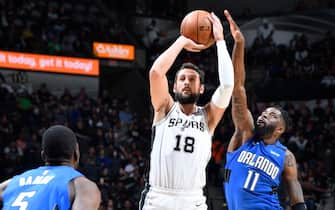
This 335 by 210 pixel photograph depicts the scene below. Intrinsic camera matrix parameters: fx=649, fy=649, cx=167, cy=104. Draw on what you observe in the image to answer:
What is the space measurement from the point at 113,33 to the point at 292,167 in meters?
14.3

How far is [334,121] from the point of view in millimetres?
16422

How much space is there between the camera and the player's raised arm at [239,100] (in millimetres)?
5812

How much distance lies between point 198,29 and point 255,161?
5.04 feet

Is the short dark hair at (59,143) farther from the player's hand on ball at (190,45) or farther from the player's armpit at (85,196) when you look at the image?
the player's hand on ball at (190,45)

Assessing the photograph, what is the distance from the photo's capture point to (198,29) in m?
5.16

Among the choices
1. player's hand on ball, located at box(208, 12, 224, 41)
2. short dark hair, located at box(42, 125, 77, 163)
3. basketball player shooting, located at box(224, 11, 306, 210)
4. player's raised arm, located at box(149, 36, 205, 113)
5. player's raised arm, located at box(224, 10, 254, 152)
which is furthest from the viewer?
basketball player shooting, located at box(224, 11, 306, 210)

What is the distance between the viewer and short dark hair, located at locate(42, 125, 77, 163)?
12.3 ft

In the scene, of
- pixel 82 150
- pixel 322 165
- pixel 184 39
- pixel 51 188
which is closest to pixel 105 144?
pixel 82 150

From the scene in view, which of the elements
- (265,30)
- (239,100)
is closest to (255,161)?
(239,100)

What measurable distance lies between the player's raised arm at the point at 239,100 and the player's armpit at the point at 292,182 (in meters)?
0.45

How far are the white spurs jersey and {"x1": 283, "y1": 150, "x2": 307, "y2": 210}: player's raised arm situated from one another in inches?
52.4

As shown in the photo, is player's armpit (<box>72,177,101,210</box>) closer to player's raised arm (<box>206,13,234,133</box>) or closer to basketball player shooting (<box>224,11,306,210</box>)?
player's raised arm (<box>206,13,234,133</box>)

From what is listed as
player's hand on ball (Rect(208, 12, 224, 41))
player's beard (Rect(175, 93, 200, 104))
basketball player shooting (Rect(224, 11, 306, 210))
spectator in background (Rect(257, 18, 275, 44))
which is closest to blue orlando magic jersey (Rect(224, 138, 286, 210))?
basketball player shooting (Rect(224, 11, 306, 210))

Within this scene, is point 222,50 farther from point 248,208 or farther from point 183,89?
point 248,208
